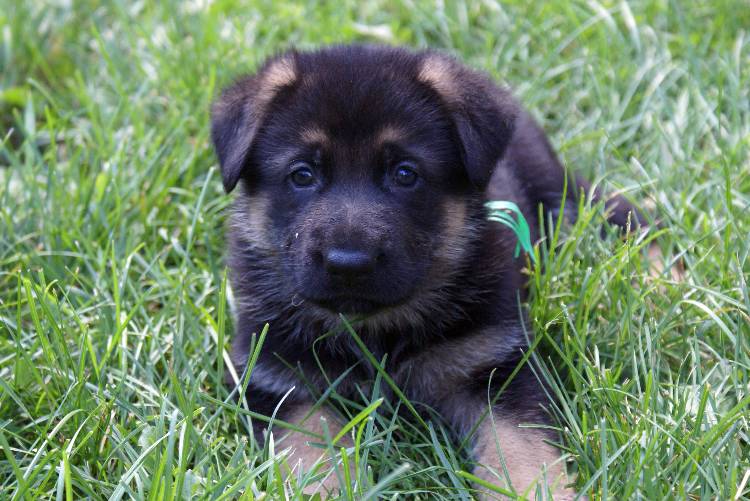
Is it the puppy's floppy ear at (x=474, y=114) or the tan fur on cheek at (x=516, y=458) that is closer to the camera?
the tan fur on cheek at (x=516, y=458)

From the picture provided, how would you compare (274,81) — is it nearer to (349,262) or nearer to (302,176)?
(302,176)

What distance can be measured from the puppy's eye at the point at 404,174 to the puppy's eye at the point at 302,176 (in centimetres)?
26

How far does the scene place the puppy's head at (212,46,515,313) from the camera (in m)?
2.84

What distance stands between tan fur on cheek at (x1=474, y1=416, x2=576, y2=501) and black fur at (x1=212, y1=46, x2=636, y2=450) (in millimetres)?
60

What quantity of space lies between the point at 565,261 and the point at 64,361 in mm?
1703

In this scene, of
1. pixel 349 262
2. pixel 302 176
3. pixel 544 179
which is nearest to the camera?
pixel 349 262

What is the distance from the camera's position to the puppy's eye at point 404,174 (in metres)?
3.00

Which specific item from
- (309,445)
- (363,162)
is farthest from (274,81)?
(309,445)

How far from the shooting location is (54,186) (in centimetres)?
393

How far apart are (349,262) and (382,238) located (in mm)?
141

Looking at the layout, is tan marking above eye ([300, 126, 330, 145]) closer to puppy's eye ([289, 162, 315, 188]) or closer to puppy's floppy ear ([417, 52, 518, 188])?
puppy's eye ([289, 162, 315, 188])

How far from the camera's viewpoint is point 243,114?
315cm

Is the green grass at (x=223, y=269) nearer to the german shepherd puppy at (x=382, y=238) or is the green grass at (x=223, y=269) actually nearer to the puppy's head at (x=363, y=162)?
the german shepherd puppy at (x=382, y=238)

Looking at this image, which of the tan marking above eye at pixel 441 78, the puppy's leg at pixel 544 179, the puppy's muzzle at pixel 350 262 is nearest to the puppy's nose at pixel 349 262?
the puppy's muzzle at pixel 350 262
